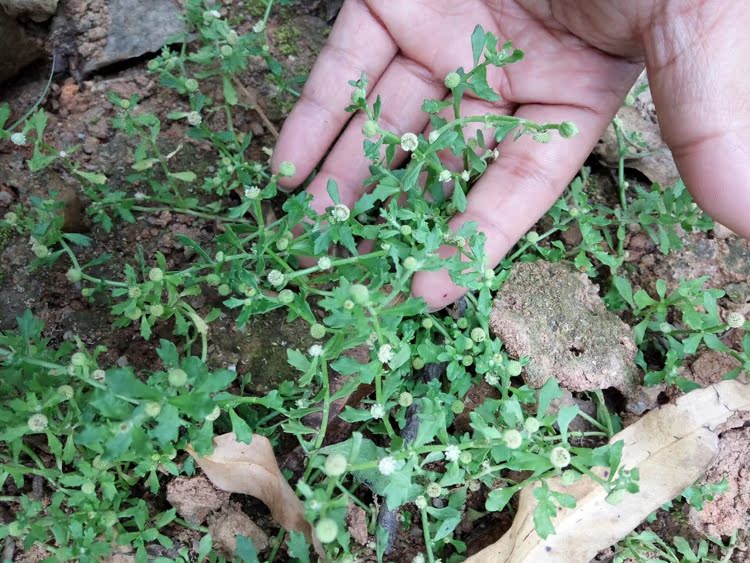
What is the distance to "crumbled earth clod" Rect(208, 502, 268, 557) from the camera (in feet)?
7.29

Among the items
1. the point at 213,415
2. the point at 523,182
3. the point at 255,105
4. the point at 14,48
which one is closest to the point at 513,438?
the point at 213,415

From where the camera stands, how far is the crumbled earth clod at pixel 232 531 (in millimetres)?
2223

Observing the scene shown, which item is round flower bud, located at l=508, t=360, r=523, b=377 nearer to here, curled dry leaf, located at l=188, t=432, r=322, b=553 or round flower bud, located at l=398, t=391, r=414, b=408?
round flower bud, located at l=398, t=391, r=414, b=408

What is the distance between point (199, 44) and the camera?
3.11 meters

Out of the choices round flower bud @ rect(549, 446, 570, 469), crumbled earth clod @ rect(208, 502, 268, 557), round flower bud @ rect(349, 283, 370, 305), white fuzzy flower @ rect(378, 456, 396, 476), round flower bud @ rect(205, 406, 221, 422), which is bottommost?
crumbled earth clod @ rect(208, 502, 268, 557)

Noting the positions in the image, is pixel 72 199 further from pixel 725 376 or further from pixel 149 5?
pixel 725 376

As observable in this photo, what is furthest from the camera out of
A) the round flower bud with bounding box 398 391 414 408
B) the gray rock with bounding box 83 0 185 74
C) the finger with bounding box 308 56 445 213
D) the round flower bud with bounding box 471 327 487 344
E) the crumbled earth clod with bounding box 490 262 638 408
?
the gray rock with bounding box 83 0 185 74

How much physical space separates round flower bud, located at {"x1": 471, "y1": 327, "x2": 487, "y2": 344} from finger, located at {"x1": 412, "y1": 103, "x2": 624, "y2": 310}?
16 cm

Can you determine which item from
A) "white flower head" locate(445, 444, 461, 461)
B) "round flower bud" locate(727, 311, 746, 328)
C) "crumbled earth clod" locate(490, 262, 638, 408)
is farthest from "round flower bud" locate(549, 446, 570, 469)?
"round flower bud" locate(727, 311, 746, 328)

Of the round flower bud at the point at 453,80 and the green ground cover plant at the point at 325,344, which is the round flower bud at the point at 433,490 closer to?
the green ground cover plant at the point at 325,344

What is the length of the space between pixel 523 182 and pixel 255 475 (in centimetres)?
147

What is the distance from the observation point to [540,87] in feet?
8.75

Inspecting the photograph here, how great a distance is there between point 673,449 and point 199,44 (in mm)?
2655

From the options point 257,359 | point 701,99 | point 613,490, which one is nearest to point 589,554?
point 613,490
